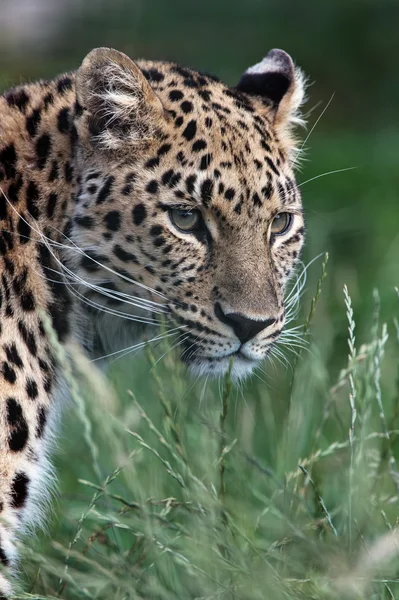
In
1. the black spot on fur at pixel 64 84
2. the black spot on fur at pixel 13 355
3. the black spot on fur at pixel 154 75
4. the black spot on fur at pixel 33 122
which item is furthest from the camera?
the black spot on fur at pixel 154 75

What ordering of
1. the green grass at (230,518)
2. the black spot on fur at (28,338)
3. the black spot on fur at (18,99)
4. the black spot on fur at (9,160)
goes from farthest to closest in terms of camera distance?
the black spot on fur at (18,99)
the black spot on fur at (9,160)
the black spot on fur at (28,338)
the green grass at (230,518)

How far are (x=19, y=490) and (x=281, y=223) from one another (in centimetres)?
196

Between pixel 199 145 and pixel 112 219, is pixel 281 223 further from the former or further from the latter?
pixel 112 219

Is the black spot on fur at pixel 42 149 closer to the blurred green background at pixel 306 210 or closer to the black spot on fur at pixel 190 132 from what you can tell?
the black spot on fur at pixel 190 132

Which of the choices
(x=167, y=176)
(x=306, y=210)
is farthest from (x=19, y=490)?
(x=306, y=210)

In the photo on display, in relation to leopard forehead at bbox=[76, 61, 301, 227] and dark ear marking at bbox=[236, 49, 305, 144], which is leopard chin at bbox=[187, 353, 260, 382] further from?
dark ear marking at bbox=[236, 49, 305, 144]

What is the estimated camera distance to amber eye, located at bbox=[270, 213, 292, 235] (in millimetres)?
5031

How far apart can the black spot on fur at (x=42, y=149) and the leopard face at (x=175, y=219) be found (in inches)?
6.5

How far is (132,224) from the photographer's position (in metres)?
4.62

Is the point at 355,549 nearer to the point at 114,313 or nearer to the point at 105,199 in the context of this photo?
the point at 114,313

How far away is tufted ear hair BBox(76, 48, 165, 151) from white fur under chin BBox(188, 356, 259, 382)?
1.14 meters

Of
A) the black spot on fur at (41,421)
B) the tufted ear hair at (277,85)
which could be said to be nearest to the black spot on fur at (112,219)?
the black spot on fur at (41,421)

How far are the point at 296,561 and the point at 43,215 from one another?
6.89 ft

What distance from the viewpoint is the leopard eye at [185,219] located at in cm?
467
